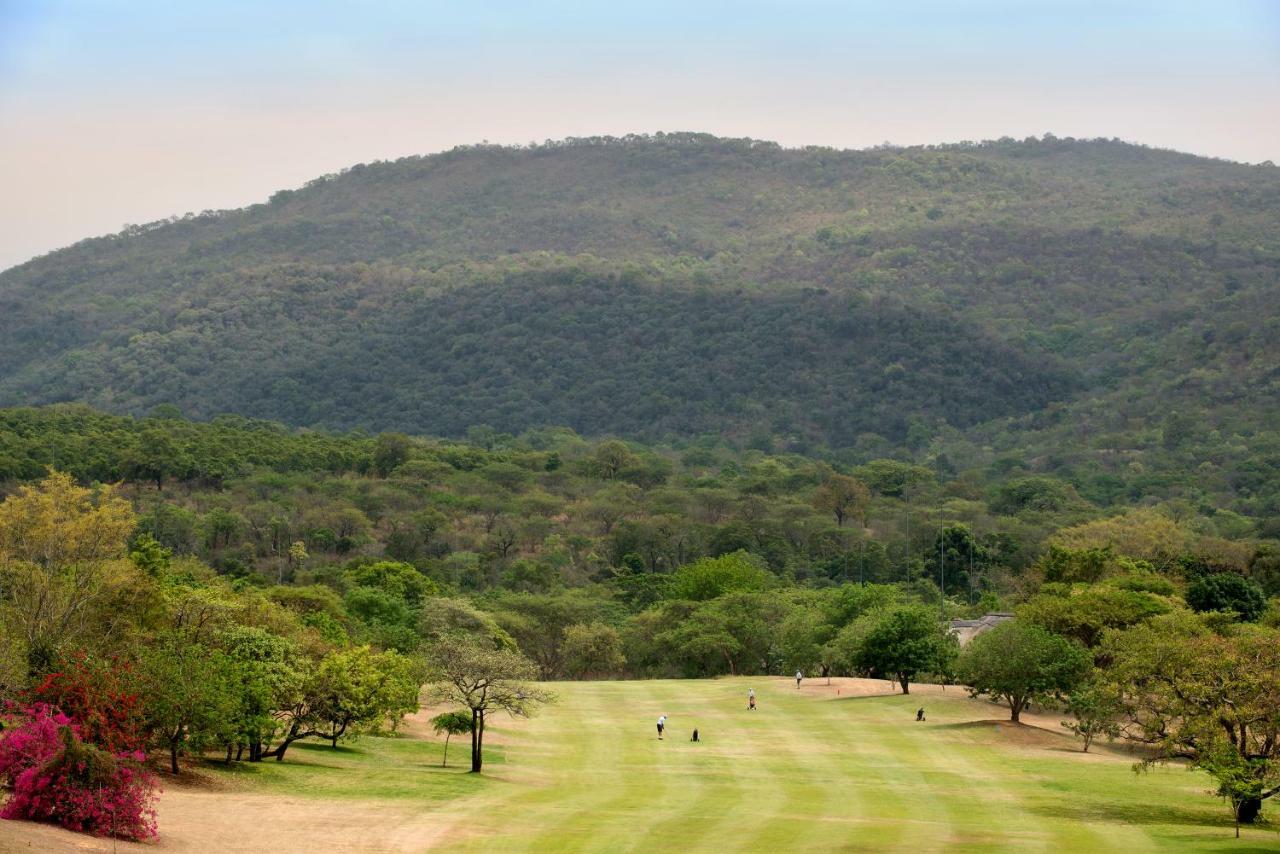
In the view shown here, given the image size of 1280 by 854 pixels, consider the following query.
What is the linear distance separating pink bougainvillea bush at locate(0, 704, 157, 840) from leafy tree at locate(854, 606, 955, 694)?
52411mm

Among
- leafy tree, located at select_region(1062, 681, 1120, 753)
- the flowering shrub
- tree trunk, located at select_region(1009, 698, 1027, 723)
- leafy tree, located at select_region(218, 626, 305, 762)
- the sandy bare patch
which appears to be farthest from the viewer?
tree trunk, located at select_region(1009, 698, 1027, 723)

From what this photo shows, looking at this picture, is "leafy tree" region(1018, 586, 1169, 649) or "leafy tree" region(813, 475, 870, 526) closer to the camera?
"leafy tree" region(1018, 586, 1169, 649)

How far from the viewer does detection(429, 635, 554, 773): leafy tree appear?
5894cm

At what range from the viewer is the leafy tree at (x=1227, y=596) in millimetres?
98000

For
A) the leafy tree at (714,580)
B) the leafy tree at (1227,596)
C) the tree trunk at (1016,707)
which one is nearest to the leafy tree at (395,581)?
the leafy tree at (714,580)

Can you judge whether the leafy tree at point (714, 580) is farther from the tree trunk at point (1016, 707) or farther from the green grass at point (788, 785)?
the tree trunk at point (1016, 707)

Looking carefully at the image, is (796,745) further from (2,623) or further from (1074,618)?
(2,623)

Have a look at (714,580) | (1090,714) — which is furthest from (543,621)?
(1090,714)

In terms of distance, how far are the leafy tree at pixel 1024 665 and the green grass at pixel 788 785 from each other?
1772 mm

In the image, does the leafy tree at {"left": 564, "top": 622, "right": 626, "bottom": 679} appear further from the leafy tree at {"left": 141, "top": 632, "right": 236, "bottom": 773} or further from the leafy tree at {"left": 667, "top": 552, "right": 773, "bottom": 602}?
the leafy tree at {"left": 141, "top": 632, "right": 236, "bottom": 773}

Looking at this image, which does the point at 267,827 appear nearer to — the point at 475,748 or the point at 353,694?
the point at 353,694

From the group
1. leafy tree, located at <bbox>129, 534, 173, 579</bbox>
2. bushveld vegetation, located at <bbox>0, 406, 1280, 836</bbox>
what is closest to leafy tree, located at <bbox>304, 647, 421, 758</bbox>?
bushveld vegetation, located at <bbox>0, 406, 1280, 836</bbox>

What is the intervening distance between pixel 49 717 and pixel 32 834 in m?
4.30

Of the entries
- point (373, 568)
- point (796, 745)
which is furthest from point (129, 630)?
point (373, 568)
